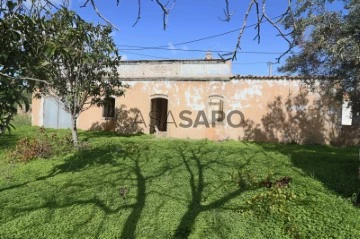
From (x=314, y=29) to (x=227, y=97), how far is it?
8.16 meters

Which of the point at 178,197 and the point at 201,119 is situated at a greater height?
the point at 201,119

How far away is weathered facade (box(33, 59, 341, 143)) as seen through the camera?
15.5 metres

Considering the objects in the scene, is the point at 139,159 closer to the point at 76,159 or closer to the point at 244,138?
the point at 76,159

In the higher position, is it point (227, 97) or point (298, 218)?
point (227, 97)

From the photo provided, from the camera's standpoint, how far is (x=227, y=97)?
16.4 m

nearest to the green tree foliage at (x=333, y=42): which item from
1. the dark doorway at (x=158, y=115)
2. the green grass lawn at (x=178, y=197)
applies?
the green grass lawn at (x=178, y=197)

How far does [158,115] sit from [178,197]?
1267cm

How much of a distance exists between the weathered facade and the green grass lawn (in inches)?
186

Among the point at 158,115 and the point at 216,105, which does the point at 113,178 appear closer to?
the point at 216,105

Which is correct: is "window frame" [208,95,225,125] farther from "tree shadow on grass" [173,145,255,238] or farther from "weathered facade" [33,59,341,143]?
"tree shadow on grass" [173,145,255,238]

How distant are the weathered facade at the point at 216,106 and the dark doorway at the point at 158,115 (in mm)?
71

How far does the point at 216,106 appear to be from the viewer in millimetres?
16672

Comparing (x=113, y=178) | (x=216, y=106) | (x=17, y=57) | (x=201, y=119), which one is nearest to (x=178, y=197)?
(x=113, y=178)

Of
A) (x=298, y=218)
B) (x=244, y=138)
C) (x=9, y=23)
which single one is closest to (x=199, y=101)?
(x=244, y=138)
